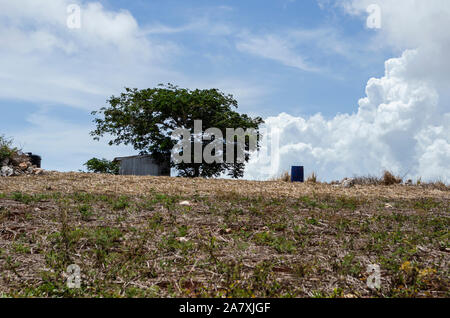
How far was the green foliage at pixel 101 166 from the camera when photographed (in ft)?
81.7

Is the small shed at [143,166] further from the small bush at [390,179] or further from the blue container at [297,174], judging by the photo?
the small bush at [390,179]

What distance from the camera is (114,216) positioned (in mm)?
7000

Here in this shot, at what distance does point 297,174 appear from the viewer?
16.0 meters

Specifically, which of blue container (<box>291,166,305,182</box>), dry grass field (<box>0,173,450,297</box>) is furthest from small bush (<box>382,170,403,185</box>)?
dry grass field (<box>0,173,450,297</box>)

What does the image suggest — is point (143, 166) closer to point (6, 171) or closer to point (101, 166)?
point (101, 166)

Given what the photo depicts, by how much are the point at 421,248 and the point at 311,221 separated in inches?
69.4

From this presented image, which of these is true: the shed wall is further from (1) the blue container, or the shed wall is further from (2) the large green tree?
(1) the blue container

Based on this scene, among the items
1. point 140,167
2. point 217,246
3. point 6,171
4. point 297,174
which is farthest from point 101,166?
point 217,246

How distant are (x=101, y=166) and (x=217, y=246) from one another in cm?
2125

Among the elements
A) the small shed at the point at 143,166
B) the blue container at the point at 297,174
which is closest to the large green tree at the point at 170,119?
the small shed at the point at 143,166

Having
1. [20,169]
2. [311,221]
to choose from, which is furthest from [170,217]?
[20,169]

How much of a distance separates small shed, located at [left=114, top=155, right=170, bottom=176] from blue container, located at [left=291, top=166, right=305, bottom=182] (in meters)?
11.1

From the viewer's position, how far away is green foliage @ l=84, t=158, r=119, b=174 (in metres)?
24.9

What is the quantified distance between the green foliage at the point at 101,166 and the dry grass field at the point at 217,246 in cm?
1645
